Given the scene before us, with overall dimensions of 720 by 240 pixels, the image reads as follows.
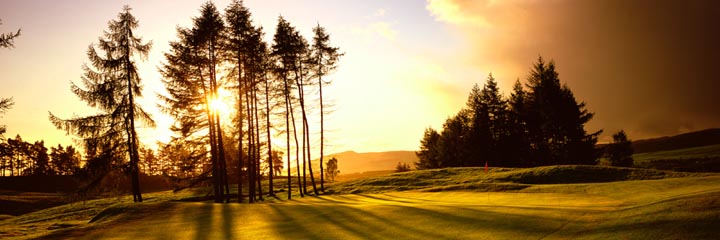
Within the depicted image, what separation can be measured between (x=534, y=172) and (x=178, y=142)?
33591 mm

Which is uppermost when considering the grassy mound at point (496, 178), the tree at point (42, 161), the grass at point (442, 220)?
the tree at point (42, 161)

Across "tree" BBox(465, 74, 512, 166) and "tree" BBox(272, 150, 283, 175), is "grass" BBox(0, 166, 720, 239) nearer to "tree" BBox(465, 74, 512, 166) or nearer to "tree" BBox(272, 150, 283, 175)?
"tree" BBox(272, 150, 283, 175)

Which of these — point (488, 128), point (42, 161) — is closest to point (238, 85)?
point (488, 128)

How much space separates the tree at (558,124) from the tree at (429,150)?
21.8 meters

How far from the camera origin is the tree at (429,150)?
269 feet

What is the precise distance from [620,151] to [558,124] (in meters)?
18.3

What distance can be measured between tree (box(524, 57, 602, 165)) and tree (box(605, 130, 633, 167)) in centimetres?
1184

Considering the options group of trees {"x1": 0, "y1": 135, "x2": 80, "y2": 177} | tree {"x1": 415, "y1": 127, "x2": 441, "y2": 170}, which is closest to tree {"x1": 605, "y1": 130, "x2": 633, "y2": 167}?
tree {"x1": 415, "y1": 127, "x2": 441, "y2": 170}

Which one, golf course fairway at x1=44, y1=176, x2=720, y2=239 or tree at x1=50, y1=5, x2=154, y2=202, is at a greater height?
tree at x1=50, y1=5, x2=154, y2=202

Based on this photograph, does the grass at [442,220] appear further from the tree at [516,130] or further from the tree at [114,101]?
the tree at [516,130]

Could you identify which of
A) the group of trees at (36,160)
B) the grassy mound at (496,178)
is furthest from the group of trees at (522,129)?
the group of trees at (36,160)

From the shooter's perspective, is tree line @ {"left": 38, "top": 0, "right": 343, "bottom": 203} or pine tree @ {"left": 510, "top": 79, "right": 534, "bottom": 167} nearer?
tree line @ {"left": 38, "top": 0, "right": 343, "bottom": 203}

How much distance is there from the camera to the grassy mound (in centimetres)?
3403

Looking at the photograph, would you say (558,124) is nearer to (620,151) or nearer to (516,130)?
(516,130)
